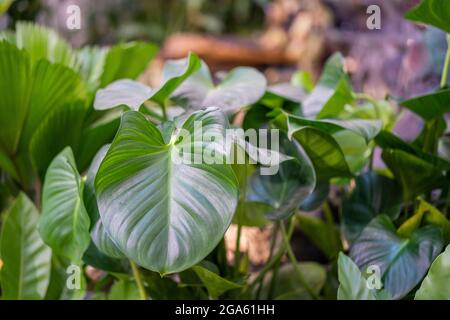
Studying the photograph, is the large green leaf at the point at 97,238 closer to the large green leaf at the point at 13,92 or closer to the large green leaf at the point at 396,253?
the large green leaf at the point at 13,92

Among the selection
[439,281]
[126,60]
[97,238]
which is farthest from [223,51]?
[439,281]

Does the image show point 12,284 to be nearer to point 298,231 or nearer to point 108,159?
point 108,159

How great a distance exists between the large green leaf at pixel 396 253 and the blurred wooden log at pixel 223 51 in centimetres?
322

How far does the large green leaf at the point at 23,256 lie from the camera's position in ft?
3.52

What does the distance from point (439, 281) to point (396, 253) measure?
0.17m

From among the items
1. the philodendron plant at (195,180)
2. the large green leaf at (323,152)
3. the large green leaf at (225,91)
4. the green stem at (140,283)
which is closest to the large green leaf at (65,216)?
the philodendron plant at (195,180)

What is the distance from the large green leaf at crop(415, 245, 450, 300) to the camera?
0.71 meters

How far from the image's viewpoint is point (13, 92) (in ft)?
3.64

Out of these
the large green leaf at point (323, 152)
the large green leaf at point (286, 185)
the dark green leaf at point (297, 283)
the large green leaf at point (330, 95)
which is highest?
the large green leaf at point (330, 95)

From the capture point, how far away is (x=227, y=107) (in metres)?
0.96

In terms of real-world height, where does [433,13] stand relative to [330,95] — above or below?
above

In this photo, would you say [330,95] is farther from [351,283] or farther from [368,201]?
[351,283]

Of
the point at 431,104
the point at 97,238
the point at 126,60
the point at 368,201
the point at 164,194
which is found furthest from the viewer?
the point at 126,60
